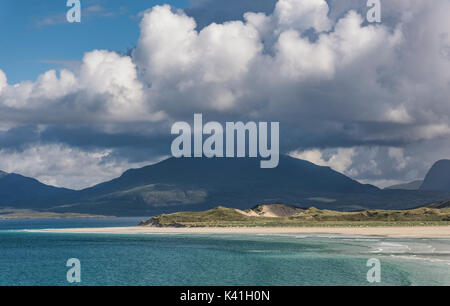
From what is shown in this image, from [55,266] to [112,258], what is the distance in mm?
13843

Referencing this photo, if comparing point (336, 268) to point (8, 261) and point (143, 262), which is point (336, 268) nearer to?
point (143, 262)

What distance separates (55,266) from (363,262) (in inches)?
2259

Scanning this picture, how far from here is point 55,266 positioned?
97.4 m

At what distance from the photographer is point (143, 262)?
Answer: 9844cm

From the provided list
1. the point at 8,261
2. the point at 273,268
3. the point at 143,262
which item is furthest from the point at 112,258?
the point at 273,268
